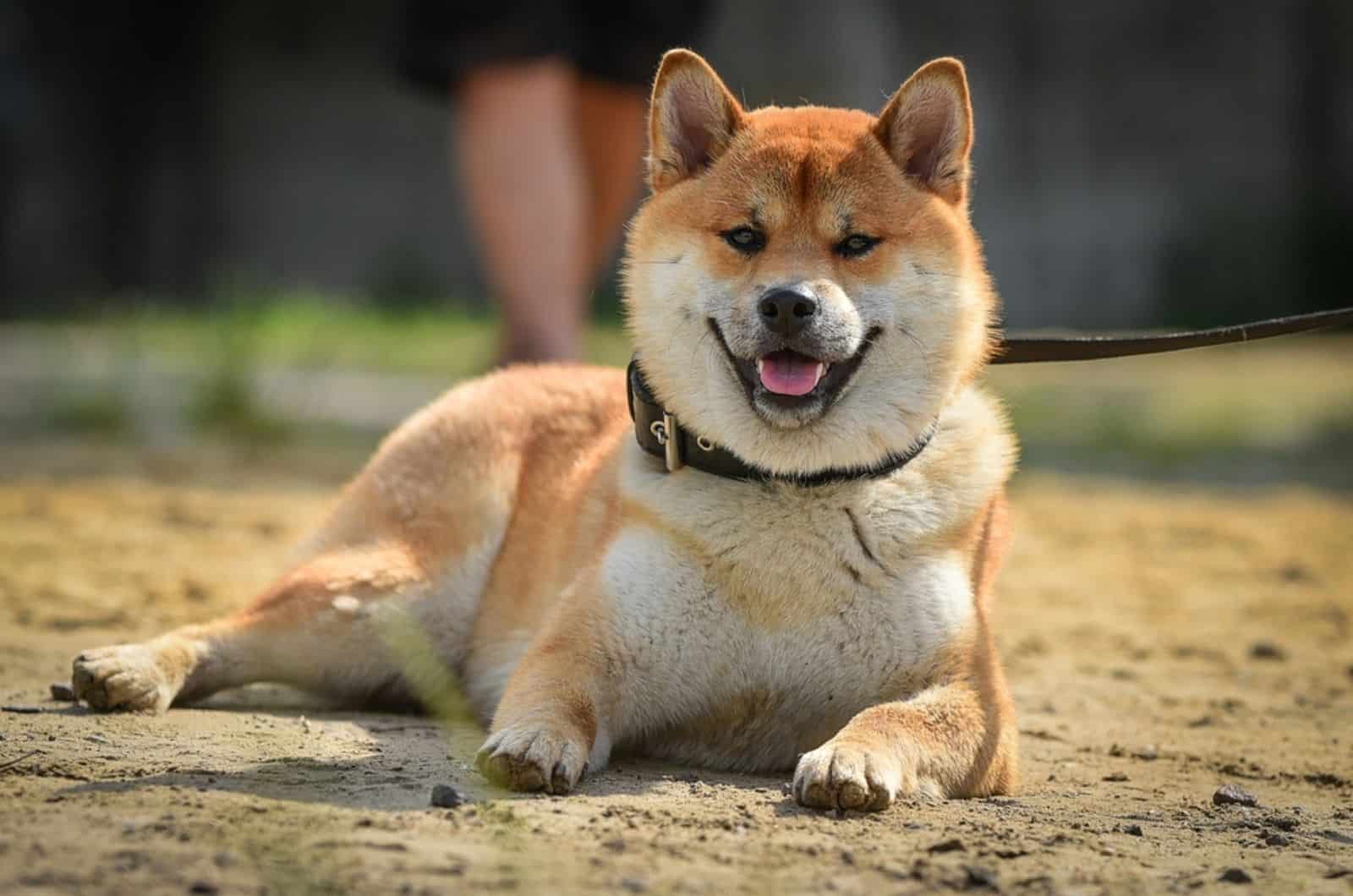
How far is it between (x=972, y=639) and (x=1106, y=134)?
33.2 feet

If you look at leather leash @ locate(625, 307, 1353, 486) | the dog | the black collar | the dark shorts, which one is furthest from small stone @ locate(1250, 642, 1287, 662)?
the dark shorts

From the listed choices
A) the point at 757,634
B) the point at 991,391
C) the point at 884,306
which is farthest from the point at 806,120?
the point at 757,634

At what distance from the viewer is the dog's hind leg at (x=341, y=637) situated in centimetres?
356

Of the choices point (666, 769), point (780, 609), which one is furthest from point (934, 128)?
point (666, 769)

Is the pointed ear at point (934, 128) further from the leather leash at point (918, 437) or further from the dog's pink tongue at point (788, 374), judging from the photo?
the dog's pink tongue at point (788, 374)

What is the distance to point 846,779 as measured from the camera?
106 inches

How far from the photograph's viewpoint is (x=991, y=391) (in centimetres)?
360

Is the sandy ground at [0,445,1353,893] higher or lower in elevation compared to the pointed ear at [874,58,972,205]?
lower

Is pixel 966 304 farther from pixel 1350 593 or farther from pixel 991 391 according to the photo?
pixel 1350 593

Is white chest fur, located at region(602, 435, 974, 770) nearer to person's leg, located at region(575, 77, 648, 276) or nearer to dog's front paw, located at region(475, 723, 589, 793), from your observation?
dog's front paw, located at region(475, 723, 589, 793)

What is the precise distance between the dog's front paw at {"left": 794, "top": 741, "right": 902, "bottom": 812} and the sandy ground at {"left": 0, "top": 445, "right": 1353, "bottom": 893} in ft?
0.11

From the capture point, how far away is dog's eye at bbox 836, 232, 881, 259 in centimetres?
315

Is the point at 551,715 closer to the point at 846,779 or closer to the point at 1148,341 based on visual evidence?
the point at 846,779

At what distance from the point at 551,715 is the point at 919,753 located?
0.64 m
